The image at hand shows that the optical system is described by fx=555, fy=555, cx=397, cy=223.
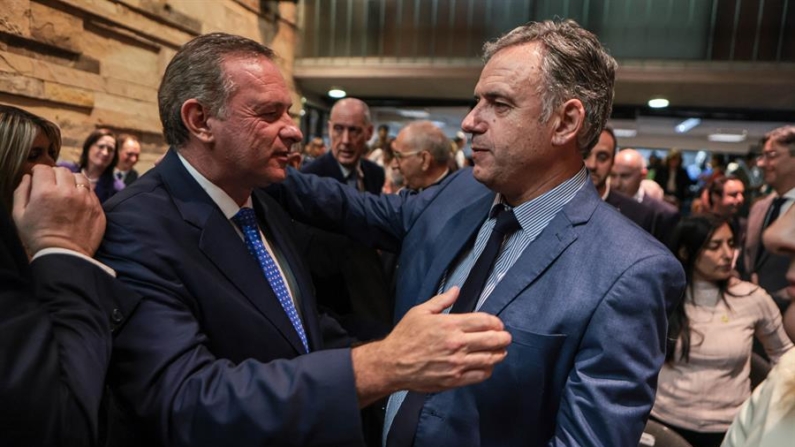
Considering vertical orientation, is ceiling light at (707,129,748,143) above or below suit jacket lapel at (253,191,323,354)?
below

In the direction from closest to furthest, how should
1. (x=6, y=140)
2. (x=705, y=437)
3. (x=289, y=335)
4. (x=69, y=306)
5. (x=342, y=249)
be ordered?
1. (x=69, y=306)
2. (x=289, y=335)
3. (x=6, y=140)
4. (x=705, y=437)
5. (x=342, y=249)

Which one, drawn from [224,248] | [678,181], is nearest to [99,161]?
[224,248]

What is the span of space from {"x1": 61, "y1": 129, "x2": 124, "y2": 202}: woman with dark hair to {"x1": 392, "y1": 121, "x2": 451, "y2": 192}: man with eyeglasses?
1874mm

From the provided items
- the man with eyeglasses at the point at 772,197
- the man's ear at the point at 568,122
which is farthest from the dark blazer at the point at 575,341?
the man with eyeglasses at the point at 772,197

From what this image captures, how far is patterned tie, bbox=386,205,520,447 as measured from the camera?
1.30 meters

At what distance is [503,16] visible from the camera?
26.2 feet

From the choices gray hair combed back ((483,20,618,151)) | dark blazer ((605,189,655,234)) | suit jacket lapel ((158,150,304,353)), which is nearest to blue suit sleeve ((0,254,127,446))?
suit jacket lapel ((158,150,304,353))

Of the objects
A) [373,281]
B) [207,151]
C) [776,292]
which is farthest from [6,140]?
[776,292]

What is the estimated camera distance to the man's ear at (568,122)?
1.34 metres

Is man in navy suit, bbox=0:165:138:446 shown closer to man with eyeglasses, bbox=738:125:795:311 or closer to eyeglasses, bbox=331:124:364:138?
eyeglasses, bbox=331:124:364:138

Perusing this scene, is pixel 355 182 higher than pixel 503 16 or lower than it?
lower

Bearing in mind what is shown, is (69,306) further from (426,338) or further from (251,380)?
(426,338)

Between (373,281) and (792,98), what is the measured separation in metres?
8.10

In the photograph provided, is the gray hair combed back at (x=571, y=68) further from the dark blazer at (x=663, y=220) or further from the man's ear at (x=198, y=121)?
the dark blazer at (x=663, y=220)
